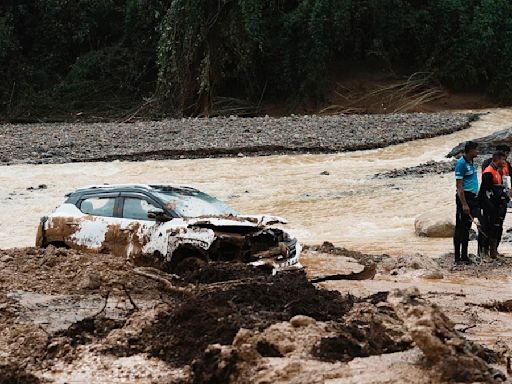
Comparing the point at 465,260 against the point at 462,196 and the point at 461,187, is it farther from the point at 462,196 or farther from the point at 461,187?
the point at 461,187

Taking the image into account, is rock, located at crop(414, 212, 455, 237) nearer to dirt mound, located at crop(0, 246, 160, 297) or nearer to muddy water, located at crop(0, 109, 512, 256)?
muddy water, located at crop(0, 109, 512, 256)

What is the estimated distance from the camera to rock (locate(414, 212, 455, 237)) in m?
15.9

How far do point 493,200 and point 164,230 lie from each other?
4737 mm

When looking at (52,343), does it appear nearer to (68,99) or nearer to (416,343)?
(416,343)

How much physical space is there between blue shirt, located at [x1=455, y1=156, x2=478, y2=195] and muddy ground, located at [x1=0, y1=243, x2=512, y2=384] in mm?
2482

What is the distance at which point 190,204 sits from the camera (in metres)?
11.3

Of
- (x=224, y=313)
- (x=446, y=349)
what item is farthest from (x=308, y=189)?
(x=446, y=349)

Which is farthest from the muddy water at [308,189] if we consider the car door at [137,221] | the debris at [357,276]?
the car door at [137,221]

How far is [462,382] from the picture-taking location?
602cm

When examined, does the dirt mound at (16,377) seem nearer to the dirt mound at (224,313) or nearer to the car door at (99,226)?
the dirt mound at (224,313)

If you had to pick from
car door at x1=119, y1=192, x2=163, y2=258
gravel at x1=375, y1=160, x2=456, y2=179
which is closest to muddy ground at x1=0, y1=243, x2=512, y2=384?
car door at x1=119, y1=192, x2=163, y2=258

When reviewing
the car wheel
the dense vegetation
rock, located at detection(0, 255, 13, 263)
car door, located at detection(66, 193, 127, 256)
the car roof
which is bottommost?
the car wheel

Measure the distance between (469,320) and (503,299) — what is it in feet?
4.40

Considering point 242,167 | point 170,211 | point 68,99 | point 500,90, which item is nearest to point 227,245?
point 170,211
